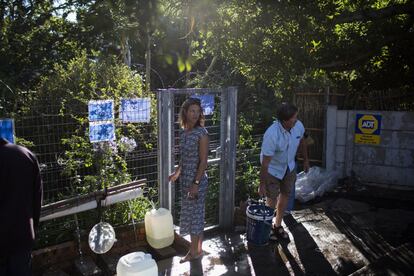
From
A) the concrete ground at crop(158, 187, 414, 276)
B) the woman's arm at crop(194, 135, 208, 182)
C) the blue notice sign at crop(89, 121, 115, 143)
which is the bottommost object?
the concrete ground at crop(158, 187, 414, 276)

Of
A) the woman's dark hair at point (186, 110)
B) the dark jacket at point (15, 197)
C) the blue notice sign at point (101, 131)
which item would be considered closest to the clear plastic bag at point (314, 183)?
the woman's dark hair at point (186, 110)

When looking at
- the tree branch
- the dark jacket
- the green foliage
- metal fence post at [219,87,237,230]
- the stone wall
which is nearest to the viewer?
the dark jacket

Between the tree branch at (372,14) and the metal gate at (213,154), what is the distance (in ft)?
9.38

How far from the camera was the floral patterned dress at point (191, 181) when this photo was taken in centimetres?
405

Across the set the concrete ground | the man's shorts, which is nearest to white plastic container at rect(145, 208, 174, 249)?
the concrete ground

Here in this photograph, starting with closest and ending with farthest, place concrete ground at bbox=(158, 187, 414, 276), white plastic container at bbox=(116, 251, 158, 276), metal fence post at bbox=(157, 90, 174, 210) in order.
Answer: white plastic container at bbox=(116, 251, 158, 276) < concrete ground at bbox=(158, 187, 414, 276) < metal fence post at bbox=(157, 90, 174, 210)

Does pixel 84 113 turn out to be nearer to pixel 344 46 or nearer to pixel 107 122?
pixel 107 122

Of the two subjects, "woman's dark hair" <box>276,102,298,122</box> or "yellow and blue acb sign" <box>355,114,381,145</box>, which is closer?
"woman's dark hair" <box>276,102,298,122</box>

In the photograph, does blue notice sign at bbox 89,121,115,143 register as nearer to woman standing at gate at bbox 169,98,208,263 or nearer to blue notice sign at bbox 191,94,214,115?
woman standing at gate at bbox 169,98,208,263

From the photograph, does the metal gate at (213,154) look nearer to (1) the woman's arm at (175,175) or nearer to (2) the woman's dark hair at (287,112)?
(1) the woman's arm at (175,175)

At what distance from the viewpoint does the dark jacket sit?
2660mm

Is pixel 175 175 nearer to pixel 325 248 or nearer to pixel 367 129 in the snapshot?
pixel 325 248

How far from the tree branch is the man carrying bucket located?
2.64m

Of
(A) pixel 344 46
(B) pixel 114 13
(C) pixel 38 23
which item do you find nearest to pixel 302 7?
(A) pixel 344 46
